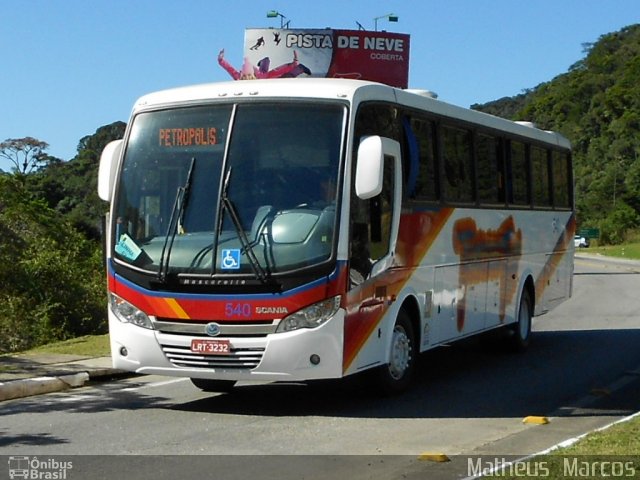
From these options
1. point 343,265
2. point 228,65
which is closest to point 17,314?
point 343,265

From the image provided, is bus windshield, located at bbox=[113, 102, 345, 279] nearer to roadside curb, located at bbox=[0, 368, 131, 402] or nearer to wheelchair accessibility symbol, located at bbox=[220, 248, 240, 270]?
wheelchair accessibility symbol, located at bbox=[220, 248, 240, 270]

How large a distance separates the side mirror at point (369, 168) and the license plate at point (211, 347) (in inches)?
74.5

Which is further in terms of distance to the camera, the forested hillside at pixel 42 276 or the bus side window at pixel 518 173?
the forested hillside at pixel 42 276

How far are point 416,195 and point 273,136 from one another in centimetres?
219

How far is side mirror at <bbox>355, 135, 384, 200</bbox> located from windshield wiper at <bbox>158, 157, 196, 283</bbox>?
5.47 feet

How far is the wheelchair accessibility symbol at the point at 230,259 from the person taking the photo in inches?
410

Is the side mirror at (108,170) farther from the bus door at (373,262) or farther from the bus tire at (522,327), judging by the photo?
the bus tire at (522,327)

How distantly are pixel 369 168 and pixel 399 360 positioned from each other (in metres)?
2.46

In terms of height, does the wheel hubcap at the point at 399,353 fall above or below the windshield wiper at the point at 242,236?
below

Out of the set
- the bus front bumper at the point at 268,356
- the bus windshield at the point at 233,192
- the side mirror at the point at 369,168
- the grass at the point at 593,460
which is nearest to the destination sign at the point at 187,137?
the bus windshield at the point at 233,192

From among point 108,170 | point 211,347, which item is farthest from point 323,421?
point 108,170

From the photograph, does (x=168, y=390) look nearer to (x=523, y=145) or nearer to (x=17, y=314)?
(x=523, y=145)

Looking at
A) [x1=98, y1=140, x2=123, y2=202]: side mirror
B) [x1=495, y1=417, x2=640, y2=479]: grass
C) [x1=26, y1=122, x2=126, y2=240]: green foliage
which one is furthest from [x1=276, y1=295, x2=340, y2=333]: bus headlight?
[x1=26, y1=122, x2=126, y2=240]: green foliage

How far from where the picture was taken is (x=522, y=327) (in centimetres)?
1681
